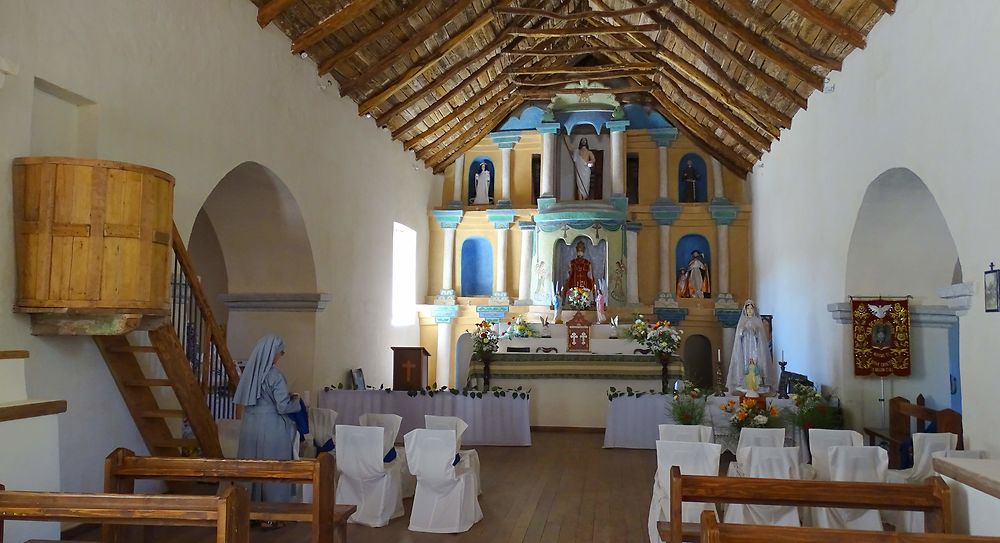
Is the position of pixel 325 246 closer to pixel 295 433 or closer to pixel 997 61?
pixel 295 433

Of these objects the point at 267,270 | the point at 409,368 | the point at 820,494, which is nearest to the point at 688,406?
the point at 409,368

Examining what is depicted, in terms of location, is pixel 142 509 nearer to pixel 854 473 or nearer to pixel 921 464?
pixel 854 473

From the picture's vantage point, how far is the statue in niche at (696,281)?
16.5 m

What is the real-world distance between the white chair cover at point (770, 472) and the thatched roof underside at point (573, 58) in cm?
472

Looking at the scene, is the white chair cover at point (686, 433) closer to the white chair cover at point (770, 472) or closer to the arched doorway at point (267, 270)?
the white chair cover at point (770, 472)

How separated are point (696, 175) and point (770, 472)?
11.9 meters

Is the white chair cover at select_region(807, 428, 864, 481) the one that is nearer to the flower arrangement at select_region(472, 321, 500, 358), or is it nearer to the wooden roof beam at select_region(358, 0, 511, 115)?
the flower arrangement at select_region(472, 321, 500, 358)

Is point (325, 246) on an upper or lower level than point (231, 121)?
lower

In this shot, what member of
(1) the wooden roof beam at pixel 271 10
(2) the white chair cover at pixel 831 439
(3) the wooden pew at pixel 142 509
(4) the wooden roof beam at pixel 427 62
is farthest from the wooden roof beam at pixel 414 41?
(3) the wooden pew at pixel 142 509

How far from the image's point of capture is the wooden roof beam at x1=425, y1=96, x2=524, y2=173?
16.3 m

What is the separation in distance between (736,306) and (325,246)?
9086mm

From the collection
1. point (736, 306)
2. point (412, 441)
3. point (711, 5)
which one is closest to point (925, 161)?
point (711, 5)

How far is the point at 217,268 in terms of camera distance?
560 inches

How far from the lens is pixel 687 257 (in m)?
16.8
